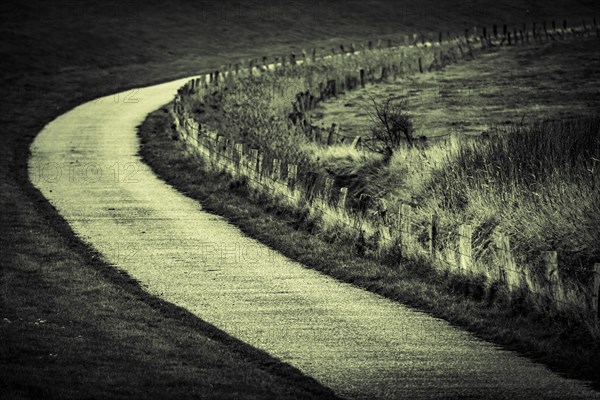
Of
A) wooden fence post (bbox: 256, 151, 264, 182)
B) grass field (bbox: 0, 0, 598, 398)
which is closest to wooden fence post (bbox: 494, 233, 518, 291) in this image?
grass field (bbox: 0, 0, 598, 398)

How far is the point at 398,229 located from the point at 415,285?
2.08 meters

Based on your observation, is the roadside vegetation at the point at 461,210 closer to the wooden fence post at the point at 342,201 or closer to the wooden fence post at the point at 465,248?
the wooden fence post at the point at 465,248

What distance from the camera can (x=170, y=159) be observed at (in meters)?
27.2

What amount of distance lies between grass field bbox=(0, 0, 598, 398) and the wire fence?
13.4ft

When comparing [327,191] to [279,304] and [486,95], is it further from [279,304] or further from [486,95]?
[486,95]

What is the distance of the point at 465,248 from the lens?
14.1 metres

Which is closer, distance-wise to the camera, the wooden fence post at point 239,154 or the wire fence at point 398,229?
the wire fence at point 398,229

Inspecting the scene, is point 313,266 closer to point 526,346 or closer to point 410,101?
point 526,346

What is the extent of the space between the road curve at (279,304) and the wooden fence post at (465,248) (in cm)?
141

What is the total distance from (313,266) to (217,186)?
306 inches

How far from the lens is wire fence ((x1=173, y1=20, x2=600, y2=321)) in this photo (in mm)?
12062

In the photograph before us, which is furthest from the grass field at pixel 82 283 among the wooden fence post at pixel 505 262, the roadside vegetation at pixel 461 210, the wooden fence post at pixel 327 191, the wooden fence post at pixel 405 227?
the wooden fence post at pixel 327 191

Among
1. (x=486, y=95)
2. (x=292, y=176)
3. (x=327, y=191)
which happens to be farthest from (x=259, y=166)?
(x=486, y=95)

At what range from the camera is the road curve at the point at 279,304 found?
10055 millimetres
